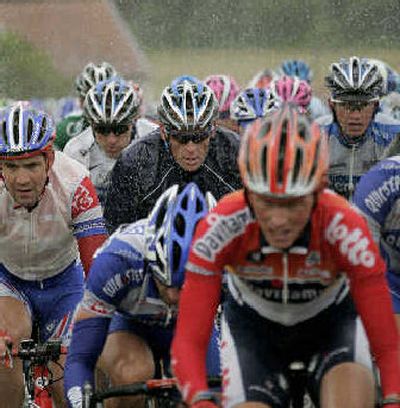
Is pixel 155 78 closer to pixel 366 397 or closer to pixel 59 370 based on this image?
pixel 59 370

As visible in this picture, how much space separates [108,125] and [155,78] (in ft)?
52.0

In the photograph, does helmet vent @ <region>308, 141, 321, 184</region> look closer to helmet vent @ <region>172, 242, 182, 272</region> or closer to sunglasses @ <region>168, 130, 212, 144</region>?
helmet vent @ <region>172, 242, 182, 272</region>

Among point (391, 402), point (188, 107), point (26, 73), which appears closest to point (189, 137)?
point (188, 107)

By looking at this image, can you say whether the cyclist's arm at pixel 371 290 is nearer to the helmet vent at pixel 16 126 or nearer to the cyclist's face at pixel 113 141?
the helmet vent at pixel 16 126

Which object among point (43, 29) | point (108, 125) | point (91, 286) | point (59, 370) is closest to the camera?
point (91, 286)

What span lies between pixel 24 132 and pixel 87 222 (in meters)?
0.61

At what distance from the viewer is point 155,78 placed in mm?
26656

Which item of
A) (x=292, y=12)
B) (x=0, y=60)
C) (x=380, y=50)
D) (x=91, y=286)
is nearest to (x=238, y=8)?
(x=292, y=12)

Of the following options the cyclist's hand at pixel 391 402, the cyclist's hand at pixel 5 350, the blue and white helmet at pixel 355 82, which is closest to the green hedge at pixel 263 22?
the blue and white helmet at pixel 355 82

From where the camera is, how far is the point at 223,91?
14.5 metres

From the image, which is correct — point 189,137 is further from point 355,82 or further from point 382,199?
point 382,199

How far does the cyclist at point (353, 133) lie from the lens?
9.92 metres

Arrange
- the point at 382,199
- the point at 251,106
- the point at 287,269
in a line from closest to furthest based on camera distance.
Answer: the point at 287,269 < the point at 382,199 < the point at 251,106

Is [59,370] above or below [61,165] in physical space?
below
